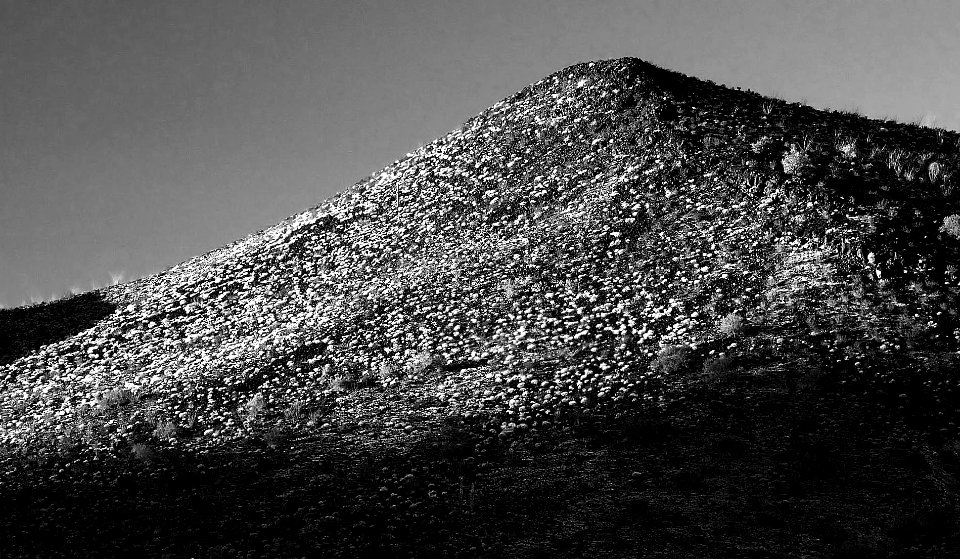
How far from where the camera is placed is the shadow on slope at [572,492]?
13.1 meters

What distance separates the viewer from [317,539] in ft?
46.3

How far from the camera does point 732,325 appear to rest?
2123 cm

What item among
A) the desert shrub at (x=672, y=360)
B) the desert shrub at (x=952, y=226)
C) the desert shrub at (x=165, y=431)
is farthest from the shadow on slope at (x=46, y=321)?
the desert shrub at (x=952, y=226)

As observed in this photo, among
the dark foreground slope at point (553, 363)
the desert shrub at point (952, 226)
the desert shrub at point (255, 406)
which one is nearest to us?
the dark foreground slope at point (553, 363)

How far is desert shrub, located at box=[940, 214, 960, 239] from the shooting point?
81.6ft

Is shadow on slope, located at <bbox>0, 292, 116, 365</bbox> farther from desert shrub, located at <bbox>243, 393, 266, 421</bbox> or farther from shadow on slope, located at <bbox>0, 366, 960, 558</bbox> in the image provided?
shadow on slope, located at <bbox>0, 366, 960, 558</bbox>

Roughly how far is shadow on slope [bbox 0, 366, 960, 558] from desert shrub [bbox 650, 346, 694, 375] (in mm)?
1196

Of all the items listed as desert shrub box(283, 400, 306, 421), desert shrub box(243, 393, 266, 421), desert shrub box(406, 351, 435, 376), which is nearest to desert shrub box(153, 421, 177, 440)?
desert shrub box(243, 393, 266, 421)

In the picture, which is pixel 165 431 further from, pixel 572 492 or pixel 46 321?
pixel 46 321

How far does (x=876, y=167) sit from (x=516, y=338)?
53.8ft

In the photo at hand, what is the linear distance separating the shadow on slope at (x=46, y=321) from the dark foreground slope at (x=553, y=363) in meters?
0.22

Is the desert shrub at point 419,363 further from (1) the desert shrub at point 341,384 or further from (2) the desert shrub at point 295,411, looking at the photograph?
(2) the desert shrub at point 295,411

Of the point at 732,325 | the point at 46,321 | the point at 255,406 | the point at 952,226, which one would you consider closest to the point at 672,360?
the point at 732,325

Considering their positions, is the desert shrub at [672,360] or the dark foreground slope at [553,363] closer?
the dark foreground slope at [553,363]
